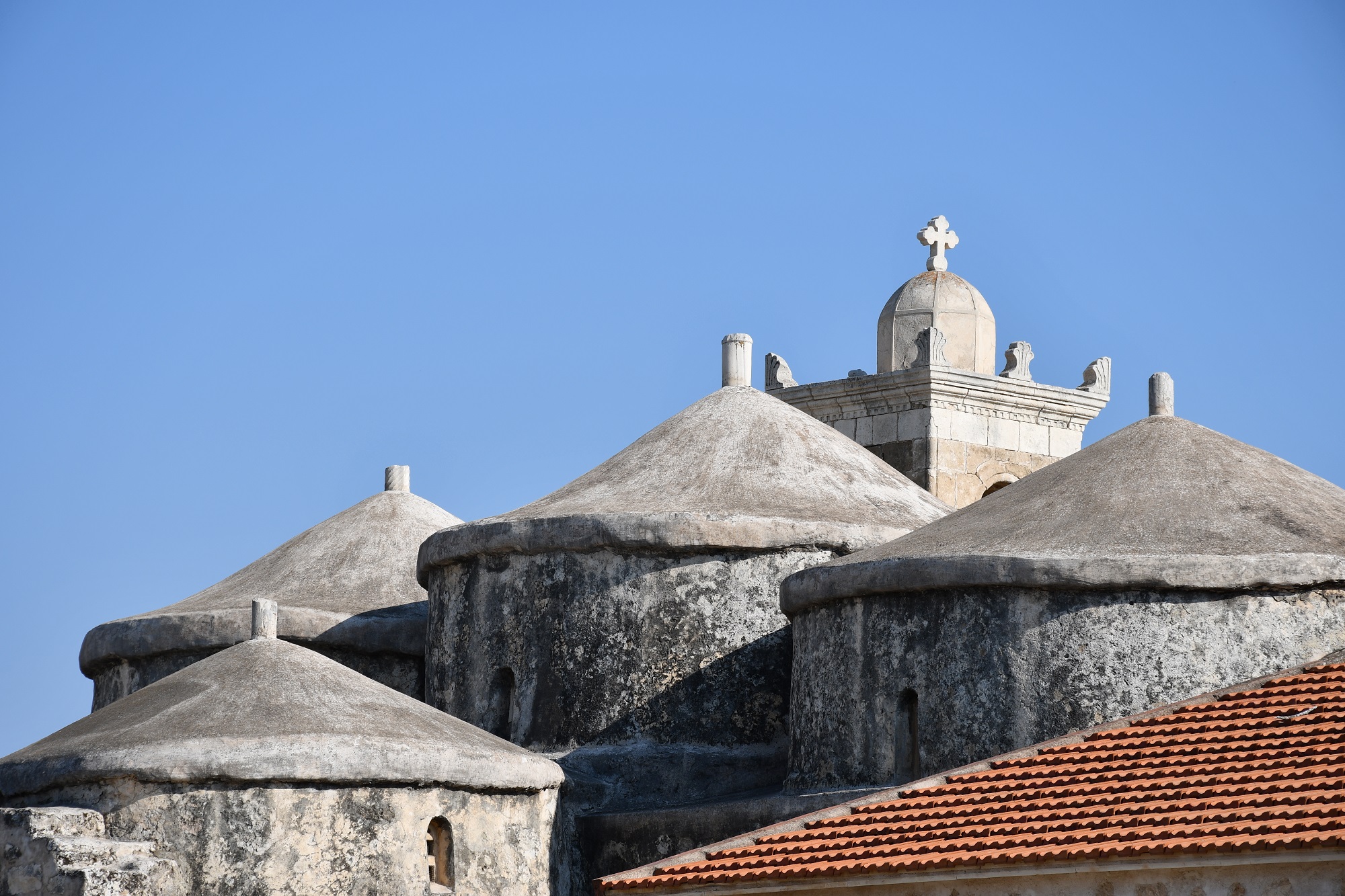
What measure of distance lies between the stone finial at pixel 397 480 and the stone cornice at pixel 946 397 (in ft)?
14.9

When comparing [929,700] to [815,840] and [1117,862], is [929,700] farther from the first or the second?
[1117,862]

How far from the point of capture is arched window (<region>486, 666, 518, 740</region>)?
18969mm

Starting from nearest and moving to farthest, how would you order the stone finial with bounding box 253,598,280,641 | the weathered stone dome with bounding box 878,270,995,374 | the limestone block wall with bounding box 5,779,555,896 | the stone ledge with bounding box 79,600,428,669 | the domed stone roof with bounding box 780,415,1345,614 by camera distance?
the limestone block wall with bounding box 5,779,555,896
the domed stone roof with bounding box 780,415,1345,614
the stone finial with bounding box 253,598,280,641
the stone ledge with bounding box 79,600,428,669
the weathered stone dome with bounding box 878,270,995,374

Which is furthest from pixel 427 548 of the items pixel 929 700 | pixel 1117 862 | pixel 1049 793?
pixel 1117 862

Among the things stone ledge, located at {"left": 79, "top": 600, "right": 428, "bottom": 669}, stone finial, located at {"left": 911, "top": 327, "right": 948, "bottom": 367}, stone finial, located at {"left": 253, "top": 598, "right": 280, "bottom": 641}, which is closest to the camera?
stone finial, located at {"left": 253, "top": 598, "right": 280, "bottom": 641}

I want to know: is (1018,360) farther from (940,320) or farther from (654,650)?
(654,650)

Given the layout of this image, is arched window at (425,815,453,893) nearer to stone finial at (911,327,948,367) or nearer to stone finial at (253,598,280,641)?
stone finial at (253,598,280,641)

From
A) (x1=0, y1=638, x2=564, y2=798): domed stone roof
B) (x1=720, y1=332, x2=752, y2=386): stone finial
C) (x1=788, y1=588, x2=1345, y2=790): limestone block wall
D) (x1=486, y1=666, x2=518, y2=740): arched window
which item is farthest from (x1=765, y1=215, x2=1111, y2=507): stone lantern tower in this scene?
(x1=0, y1=638, x2=564, y2=798): domed stone roof

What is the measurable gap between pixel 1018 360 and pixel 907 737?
9.70 m

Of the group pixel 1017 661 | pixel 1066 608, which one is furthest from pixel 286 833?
pixel 1066 608

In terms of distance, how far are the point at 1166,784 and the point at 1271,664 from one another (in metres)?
3.58

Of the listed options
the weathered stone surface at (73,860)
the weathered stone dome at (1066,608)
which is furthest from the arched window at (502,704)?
the weathered stone surface at (73,860)

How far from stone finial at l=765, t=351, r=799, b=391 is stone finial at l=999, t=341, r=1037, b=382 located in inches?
98.2

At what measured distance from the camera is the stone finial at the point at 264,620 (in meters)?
17.5
